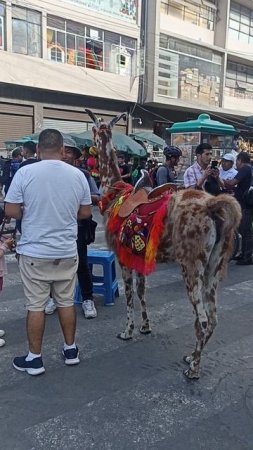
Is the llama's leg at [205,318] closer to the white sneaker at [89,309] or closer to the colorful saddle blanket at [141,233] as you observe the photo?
the colorful saddle blanket at [141,233]

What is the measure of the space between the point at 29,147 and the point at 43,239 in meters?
3.22

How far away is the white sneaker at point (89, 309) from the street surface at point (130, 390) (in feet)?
0.27

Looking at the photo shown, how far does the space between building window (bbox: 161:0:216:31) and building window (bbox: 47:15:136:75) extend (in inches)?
160

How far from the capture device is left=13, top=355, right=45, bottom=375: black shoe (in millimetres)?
3510

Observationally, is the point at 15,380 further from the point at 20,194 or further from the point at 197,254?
the point at 197,254

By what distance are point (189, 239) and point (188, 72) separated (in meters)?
26.2

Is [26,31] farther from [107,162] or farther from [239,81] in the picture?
[107,162]

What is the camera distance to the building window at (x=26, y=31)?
65.8 feet

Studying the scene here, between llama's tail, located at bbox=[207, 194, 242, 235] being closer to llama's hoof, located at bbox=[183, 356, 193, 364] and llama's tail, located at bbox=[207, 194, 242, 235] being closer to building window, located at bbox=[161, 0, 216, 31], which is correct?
llama's hoof, located at bbox=[183, 356, 193, 364]

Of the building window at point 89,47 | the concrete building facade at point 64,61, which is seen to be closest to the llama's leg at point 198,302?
the concrete building facade at point 64,61

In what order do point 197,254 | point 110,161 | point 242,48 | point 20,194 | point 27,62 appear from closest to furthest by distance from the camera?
point 20,194 → point 197,254 → point 110,161 → point 27,62 → point 242,48

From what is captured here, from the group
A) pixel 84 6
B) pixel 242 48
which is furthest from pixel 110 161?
pixel 242 48

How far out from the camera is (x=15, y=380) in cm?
342

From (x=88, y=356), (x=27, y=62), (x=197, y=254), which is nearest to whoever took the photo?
(x=197, y=254)
